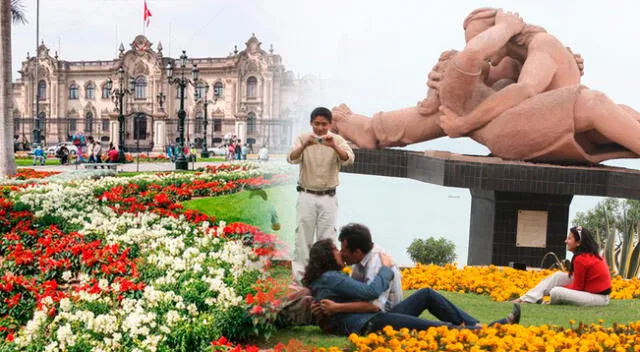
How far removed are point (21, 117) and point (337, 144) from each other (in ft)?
185

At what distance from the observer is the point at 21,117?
181ft

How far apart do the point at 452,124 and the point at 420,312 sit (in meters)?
5.37

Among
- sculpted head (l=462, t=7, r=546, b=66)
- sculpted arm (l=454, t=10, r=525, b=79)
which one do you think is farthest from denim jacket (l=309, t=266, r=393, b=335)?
sculpted head (l=462, t=7, r=546, b=66)

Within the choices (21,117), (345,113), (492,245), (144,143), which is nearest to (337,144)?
(492,245)

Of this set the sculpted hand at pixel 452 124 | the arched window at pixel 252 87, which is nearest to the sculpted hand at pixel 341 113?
the sculpted hand at pixel 452 124

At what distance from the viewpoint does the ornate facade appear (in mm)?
48688

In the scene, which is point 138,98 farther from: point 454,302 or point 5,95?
point 454,302

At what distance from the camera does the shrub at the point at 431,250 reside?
14.3 metres

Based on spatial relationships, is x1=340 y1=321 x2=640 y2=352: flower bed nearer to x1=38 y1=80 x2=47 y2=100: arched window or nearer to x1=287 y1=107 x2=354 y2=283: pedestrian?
x1=287 y1=107 x2=354 y2=283: pedestrian

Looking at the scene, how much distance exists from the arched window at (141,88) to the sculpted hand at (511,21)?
45862mm

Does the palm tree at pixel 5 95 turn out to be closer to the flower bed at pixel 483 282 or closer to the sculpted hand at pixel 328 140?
the flower bed at pixel 483 282

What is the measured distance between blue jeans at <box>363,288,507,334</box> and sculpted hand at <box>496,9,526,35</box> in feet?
18.9

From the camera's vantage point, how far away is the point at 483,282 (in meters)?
6.15

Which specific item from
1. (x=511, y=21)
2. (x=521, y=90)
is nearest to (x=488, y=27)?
(x=511, y=21)
